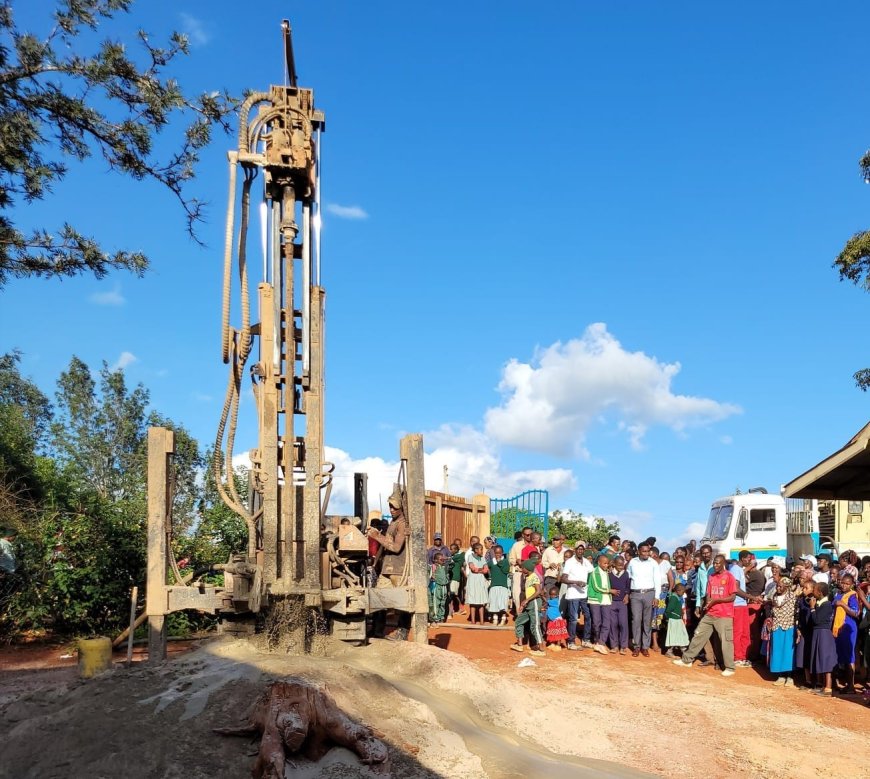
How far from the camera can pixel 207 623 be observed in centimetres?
1347

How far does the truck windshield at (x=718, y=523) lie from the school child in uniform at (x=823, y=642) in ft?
25.7

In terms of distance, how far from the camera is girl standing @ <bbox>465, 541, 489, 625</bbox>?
14.2 metres

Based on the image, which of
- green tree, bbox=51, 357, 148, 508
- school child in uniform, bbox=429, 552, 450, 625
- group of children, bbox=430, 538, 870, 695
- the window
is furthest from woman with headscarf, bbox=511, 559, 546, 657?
green tree, bbox=51, 357, 148, 508

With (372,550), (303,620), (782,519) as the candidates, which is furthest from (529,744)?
(782,519)

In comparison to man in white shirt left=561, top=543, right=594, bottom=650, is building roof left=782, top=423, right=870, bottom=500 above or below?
above

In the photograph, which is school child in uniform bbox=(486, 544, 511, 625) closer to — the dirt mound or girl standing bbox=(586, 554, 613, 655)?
girl standing bbox=(586, 554, 613, 655)

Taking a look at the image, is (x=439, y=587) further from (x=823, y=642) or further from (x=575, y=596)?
(x=823, y=642)

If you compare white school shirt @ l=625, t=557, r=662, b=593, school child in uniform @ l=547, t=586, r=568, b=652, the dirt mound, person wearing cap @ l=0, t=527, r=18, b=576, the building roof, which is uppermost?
the building roof

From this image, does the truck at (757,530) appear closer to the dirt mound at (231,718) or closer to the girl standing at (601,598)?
the girl standing at (601,598)

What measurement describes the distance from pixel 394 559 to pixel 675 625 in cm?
502

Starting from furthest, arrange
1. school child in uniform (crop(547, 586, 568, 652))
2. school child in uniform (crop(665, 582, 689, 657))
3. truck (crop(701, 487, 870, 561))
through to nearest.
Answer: truck (crop(701, 487, 870, 561)) < school child in uniform (crop(547, 586, 568, 652)) < school child in uniform (crop(665, 582, 689, 657))

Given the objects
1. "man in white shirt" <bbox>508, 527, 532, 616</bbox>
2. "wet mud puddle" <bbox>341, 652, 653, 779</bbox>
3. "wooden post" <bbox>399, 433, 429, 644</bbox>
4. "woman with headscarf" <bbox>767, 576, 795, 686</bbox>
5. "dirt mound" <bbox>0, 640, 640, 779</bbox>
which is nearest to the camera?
"dirt mound" <bbox>0, 640, 640, 779</bbox>

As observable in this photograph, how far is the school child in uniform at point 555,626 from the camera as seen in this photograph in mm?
12234

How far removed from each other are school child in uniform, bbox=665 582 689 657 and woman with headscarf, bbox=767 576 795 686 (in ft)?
4.66
